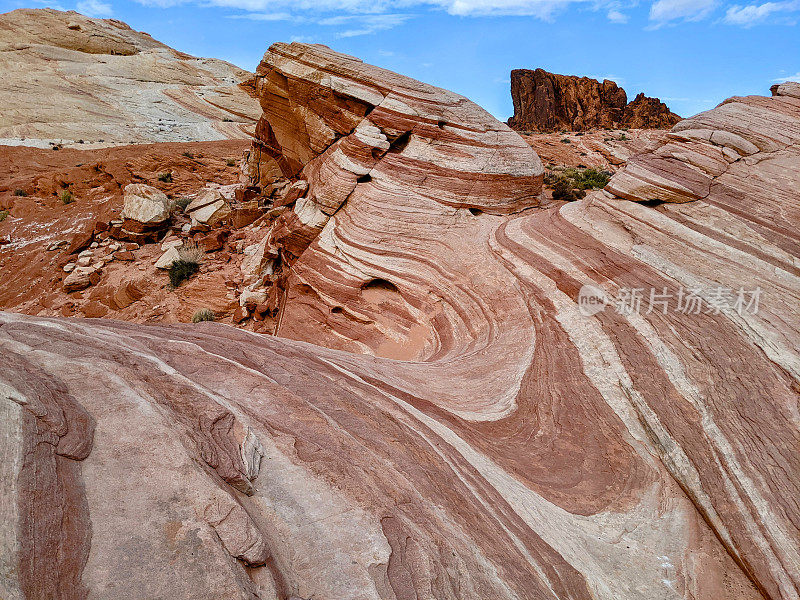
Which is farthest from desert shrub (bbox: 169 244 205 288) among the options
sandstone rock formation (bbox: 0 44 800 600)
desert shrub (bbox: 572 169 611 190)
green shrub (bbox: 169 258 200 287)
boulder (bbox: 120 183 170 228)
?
desert shrub (bbox: 572 169 611 190)

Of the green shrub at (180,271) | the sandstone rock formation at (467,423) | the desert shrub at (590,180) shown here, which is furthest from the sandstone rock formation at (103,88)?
the sandstone rock formation at (467,423)

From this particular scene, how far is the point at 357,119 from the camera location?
12.1 metres

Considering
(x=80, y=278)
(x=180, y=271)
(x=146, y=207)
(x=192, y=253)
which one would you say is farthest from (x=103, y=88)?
(x=180, y=271)

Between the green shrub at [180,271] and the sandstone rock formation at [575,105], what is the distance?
44503mm

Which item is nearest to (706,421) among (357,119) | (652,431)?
(652,431)

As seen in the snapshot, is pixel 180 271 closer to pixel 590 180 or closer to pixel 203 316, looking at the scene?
pixel 203 316

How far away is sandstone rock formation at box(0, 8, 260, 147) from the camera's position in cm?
2941

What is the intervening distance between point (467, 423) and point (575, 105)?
5833 centimetres

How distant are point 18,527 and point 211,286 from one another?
11.6m

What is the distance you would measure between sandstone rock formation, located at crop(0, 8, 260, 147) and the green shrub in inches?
717

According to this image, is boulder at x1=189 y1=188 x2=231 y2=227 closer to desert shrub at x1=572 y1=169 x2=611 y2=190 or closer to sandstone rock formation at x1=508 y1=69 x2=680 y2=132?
desert shrub at x1=572 y1=169 x2=611 y2=190

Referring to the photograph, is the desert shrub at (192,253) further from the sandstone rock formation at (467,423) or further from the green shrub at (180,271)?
the sandstone rock formation at (467,423)

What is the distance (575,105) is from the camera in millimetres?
54188

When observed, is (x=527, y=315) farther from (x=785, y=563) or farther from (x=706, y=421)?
(x=785, y=563)
